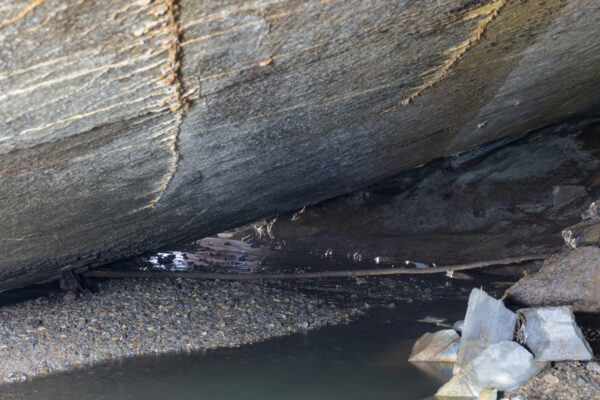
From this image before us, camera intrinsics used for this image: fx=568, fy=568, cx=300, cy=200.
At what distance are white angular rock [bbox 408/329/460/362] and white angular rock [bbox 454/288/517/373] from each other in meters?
0.14

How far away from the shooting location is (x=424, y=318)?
5.60 m

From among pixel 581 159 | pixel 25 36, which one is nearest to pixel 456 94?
pixel 25 36

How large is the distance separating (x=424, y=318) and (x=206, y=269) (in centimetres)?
290

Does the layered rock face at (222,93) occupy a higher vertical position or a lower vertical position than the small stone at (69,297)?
higher

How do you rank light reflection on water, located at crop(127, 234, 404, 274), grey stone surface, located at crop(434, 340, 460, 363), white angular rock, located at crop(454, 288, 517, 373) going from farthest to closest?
light reflection on water, located at crop(127, 234, 404, 274)
grey stone surface, located at crop(434, 340, 460, 363)
white angular rock, located at crop(454, 288, 517, 373)

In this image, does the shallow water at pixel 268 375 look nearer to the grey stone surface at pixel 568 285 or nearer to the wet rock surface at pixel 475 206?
the grey stone surface at pixel 568 285

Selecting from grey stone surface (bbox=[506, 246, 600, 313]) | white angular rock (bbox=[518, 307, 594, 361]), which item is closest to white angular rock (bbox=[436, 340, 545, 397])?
white angular rock (bbox=[518, 307, 594, 361])

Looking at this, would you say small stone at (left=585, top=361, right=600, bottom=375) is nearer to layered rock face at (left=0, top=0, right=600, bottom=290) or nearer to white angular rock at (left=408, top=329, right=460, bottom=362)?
white angular rock at (left=408, top=329, right=460, bottom=362)

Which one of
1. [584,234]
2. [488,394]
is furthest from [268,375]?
[584,234]

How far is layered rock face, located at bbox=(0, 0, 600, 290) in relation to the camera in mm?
2000

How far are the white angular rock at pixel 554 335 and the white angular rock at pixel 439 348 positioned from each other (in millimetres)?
559

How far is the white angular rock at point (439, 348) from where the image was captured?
4328mm

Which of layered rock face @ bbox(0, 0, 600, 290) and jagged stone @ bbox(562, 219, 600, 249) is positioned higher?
layered rock face @ bbox(0, 0, 600, 290)

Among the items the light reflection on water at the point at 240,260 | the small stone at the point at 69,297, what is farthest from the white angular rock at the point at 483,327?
the light reflection on water at the point at 240,260
